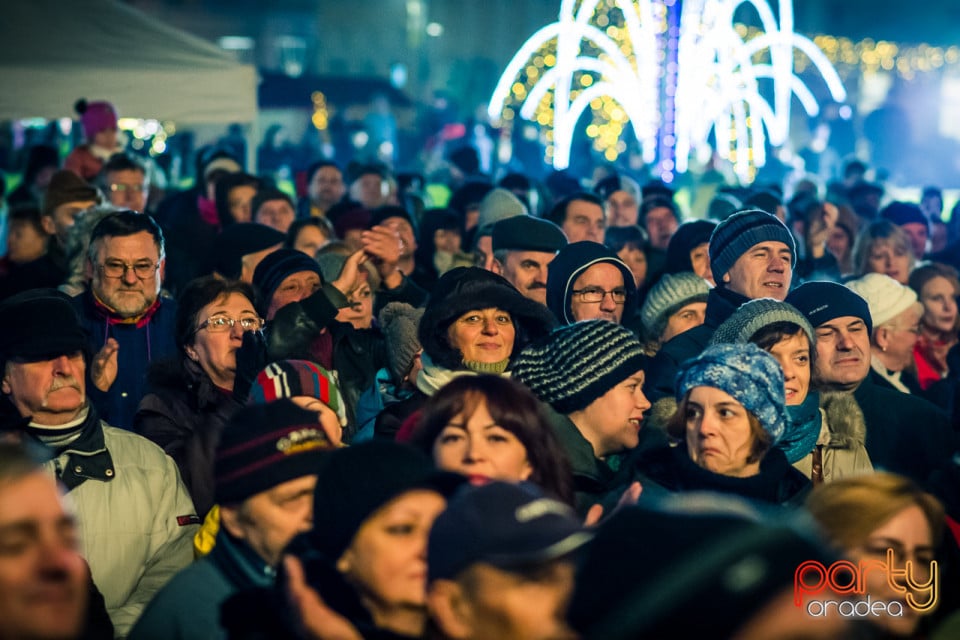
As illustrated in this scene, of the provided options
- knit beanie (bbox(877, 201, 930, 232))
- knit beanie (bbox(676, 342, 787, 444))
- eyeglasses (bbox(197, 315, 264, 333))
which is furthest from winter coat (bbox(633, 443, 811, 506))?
knit beanie (bbox(877, 201, 930, 232))

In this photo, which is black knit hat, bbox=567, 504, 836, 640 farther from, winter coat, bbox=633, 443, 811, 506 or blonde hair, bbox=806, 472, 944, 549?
winter coat, bbox=633, 443, 811, 506

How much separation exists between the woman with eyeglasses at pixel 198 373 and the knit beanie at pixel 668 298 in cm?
211

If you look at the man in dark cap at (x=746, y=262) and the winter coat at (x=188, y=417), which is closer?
the winter coat at (x=188, y=417)

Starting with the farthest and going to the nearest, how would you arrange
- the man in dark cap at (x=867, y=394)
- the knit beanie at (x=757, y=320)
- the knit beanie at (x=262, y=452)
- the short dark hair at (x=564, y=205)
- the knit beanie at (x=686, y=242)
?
the short dark hair at (x=564, y=205) < the knit beanie at (x=686, y=242) < the man in dark cap at (x=867, y=394) < the knit beanie at (x=757, y=320) < the knit beanie at (x=262, y=452)

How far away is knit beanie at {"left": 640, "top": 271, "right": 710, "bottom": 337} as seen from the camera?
21.9ft

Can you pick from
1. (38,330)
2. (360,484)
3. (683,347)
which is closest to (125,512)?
(38,330)

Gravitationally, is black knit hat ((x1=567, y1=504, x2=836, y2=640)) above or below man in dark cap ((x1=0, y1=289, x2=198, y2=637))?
above

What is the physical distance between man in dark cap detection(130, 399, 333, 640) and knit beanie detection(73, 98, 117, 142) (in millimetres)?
8775

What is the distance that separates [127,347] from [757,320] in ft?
9.86

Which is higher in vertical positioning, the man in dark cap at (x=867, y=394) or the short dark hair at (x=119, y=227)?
the short dark hair at (x=119, y=227)

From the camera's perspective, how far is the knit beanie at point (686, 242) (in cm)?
816

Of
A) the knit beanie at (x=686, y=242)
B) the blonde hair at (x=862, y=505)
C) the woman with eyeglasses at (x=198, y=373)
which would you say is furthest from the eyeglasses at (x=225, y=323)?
the knit beanie at (x=686, y=242)

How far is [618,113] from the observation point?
1060 inches

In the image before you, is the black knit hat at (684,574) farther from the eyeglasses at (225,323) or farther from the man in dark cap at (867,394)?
the eyeglasses at (225,323)
